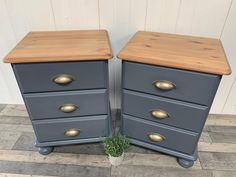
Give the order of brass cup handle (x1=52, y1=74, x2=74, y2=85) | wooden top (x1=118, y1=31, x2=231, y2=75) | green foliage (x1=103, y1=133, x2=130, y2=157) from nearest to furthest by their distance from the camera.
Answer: wooden top (x1=118, y1=31, x2=231, y2=75) → brass cup handle (x1=52, y1=74, x2=74, y2=85) → green foliage (x1=103, y1=133, x2=130, y2=157)

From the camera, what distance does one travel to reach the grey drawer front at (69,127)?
1.13 metres

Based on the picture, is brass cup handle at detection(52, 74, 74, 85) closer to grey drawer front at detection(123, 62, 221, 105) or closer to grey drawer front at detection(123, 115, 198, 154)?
grey drawer front at detection(123, 62, 221, 105)

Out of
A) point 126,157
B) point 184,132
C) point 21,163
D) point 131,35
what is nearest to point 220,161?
point 184,132

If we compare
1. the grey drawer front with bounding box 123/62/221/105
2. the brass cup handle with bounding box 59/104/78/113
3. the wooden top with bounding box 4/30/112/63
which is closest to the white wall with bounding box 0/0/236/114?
the wooden top with bounding box 4/30/112/63

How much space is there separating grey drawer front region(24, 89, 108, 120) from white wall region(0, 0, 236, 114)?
0.43 m

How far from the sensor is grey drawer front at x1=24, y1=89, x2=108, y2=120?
103 cm

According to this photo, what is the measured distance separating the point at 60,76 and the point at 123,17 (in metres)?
0.55

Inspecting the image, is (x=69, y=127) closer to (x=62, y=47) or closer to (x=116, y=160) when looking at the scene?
(x=116, y=160)

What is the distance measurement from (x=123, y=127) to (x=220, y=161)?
628mm

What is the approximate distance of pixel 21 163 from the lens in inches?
47.5

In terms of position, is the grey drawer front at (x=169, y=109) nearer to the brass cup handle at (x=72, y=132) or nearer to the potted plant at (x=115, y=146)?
the potted plant at (x=115, y=146)

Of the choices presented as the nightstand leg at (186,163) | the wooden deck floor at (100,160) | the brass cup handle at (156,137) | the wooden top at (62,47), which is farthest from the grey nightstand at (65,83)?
the nightstand leg at (186,163)

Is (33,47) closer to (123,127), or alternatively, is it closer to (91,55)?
(91,55)

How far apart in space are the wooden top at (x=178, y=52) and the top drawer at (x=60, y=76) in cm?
15
